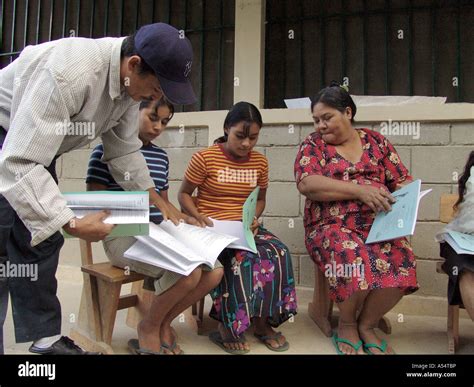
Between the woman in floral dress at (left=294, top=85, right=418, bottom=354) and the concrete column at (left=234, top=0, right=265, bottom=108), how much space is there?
3.60ft

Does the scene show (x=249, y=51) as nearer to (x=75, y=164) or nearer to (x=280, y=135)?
(x=280, y=135)

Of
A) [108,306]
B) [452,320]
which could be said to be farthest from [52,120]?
[452,320]

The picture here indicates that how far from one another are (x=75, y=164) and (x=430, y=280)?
9.59ft

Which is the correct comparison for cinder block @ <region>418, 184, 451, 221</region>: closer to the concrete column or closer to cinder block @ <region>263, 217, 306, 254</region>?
cinder block @ <region>263, 217, 306, 254</region>

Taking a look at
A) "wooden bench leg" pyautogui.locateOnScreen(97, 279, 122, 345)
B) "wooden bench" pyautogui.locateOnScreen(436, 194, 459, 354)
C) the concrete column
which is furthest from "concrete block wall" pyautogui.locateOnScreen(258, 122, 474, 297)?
"wooden bench leg" pyautogui.locateOnScreen(97, 279, 122, 345)

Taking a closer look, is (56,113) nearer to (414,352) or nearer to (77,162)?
(414,352)

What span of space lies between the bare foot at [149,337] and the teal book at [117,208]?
84cm

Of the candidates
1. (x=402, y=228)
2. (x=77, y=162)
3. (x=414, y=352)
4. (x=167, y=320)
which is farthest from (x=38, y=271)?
(x=77, y=162)

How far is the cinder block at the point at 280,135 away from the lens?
11.1 feet

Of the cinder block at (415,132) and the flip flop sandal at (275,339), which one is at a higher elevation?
the cinder block at (415,132)

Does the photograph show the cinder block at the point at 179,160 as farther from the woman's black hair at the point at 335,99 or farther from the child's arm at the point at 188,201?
the woman's black hair at the point at 335,99

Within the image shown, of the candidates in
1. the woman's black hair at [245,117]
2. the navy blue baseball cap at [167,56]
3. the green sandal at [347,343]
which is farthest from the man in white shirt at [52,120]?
the green sandal at [347,343]

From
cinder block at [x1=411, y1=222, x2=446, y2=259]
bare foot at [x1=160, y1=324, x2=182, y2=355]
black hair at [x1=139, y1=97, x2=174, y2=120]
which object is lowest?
bare foot at [x1=160, y1=324, x2=182, y2=355]

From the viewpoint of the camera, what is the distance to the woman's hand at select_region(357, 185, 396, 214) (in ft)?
7.70
